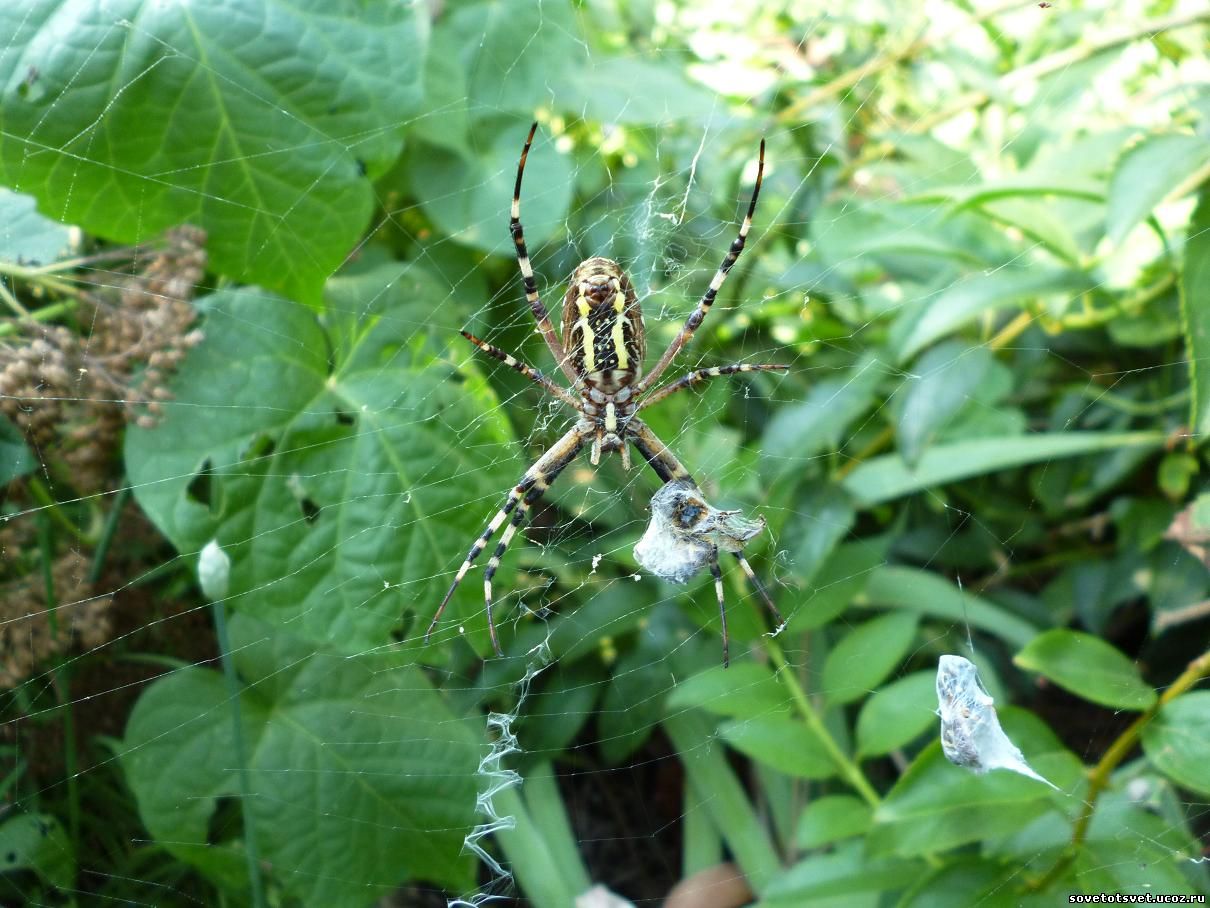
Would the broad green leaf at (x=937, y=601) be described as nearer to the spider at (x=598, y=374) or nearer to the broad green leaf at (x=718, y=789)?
the spider at (x=598, y=374)

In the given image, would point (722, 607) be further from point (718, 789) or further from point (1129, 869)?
point (1129, 869)

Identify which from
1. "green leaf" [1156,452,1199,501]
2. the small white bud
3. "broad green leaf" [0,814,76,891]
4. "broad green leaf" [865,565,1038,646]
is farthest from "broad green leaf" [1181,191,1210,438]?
"broad green leaf" [0,814,76,891]

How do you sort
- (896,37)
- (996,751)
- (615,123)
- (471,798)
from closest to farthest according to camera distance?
(996,751) < (471,798) < (615,123) < (896,37)

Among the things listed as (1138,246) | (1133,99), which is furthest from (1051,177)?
(1133,99)

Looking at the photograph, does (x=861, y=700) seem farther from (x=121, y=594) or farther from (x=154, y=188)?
(x=154, y=188)

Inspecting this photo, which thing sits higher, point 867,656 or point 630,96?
point 630,96

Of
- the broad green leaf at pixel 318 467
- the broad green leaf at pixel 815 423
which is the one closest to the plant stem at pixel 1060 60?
the broad green leaf at pixel 815 423

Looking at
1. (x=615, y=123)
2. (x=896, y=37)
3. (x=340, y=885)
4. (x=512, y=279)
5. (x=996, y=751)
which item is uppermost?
(x=896, y=37)

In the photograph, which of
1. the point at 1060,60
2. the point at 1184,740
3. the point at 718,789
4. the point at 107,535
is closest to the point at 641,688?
the point at 718,789
